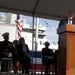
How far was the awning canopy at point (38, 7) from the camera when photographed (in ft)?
25.0

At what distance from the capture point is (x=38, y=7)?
7.88 meters

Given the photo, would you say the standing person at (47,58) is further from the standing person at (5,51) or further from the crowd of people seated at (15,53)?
the standing person at (5,51)

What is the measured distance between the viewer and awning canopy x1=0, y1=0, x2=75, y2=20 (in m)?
7.61

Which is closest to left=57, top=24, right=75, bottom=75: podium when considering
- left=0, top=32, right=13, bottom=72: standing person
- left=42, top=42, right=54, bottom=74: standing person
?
left=0, top=32, right=13, bottom=72: standing person

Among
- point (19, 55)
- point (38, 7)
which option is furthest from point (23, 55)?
point (38, 7)

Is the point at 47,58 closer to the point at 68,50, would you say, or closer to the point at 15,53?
the point at 15,53

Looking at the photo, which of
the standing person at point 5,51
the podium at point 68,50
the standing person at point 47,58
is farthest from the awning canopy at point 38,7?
the podium at point 68,50

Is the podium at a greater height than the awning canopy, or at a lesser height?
lesser

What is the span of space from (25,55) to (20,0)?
5.21ft

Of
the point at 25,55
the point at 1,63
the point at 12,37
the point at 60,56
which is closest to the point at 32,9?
the point at 25,55

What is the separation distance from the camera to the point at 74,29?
345cm

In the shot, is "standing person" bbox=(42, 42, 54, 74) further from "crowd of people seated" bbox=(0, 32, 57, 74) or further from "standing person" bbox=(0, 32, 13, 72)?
"standing person" bbox=(0, 32, 13, 72)

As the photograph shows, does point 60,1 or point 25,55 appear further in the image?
point 60,1

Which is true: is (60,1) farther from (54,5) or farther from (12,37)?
(12,37)
